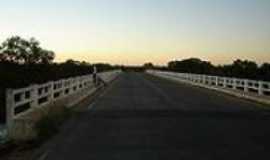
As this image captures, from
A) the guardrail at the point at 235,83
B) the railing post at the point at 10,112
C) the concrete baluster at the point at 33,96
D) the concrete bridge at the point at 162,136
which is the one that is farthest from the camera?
the guardrail at the point at 235,83

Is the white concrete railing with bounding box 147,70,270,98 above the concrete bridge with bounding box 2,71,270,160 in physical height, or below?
above

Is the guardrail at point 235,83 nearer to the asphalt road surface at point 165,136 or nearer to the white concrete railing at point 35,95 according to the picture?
the asphalt road surface at point 165,136

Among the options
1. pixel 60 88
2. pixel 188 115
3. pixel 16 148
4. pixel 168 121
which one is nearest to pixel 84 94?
pixel 60 88

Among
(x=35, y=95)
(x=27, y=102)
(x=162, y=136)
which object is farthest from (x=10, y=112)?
(x=162, y=136)

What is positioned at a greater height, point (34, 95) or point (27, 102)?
point (34, 95)

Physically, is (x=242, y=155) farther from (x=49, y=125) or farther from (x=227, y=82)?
(x=227, y=82)

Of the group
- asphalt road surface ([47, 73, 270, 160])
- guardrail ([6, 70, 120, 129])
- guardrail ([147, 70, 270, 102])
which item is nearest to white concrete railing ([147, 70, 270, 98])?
guardrail ([147, 70, 270, 102])

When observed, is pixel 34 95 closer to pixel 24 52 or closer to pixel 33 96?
pixel 33 96

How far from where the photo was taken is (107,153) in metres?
12.2

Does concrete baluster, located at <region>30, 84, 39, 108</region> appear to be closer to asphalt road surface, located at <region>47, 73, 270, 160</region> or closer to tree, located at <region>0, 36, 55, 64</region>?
asphalt road surface, located at <region>47, 73, 270, 160</region>

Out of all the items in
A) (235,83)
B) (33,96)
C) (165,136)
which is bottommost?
(165,136)

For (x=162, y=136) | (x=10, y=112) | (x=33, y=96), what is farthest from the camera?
(x=33, y=96)

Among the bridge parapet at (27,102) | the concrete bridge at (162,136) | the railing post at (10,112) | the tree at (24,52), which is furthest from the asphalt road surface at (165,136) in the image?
the tree at (24,52)

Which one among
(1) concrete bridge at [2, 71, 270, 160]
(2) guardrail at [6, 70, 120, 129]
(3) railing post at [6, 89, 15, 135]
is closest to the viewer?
(1) concrete bridge at [2, 71, 270, 160]
